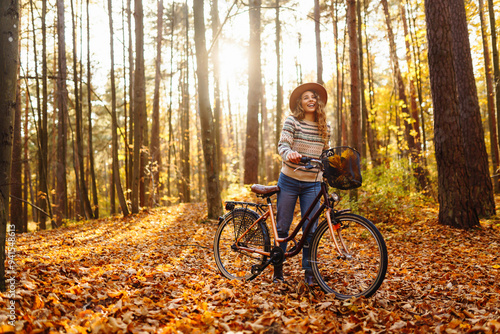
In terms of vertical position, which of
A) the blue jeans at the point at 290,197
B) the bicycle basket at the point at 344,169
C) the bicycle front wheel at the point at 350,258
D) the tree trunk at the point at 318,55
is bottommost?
the bicycle front wheel at the point at 350,258

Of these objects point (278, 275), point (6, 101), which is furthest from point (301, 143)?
point (6, 101)

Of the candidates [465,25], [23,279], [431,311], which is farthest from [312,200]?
[465,25]

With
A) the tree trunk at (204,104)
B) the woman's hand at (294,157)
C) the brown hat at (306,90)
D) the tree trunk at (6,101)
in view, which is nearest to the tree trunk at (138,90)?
the tree trunk at (204,104)

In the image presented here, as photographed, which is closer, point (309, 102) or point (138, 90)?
point (309, 102)

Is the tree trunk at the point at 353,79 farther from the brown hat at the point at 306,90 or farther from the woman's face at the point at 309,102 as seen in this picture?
the woman's face at the point at 309,102

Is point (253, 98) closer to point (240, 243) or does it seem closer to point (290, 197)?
point (240, 243)

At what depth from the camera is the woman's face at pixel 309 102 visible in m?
3.98

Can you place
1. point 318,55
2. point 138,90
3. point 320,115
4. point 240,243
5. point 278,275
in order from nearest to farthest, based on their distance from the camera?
point 320,115
point 278,275
point 240,243
point 138,90
point 318,55

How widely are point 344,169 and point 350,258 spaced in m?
0.93

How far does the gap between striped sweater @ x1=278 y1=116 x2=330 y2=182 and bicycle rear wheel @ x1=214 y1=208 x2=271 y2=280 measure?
808mm

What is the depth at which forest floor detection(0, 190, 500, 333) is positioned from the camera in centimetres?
281

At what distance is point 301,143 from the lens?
13.0 feet

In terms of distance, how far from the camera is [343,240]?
3.46 meters

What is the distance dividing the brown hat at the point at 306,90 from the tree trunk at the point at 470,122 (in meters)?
4.99
